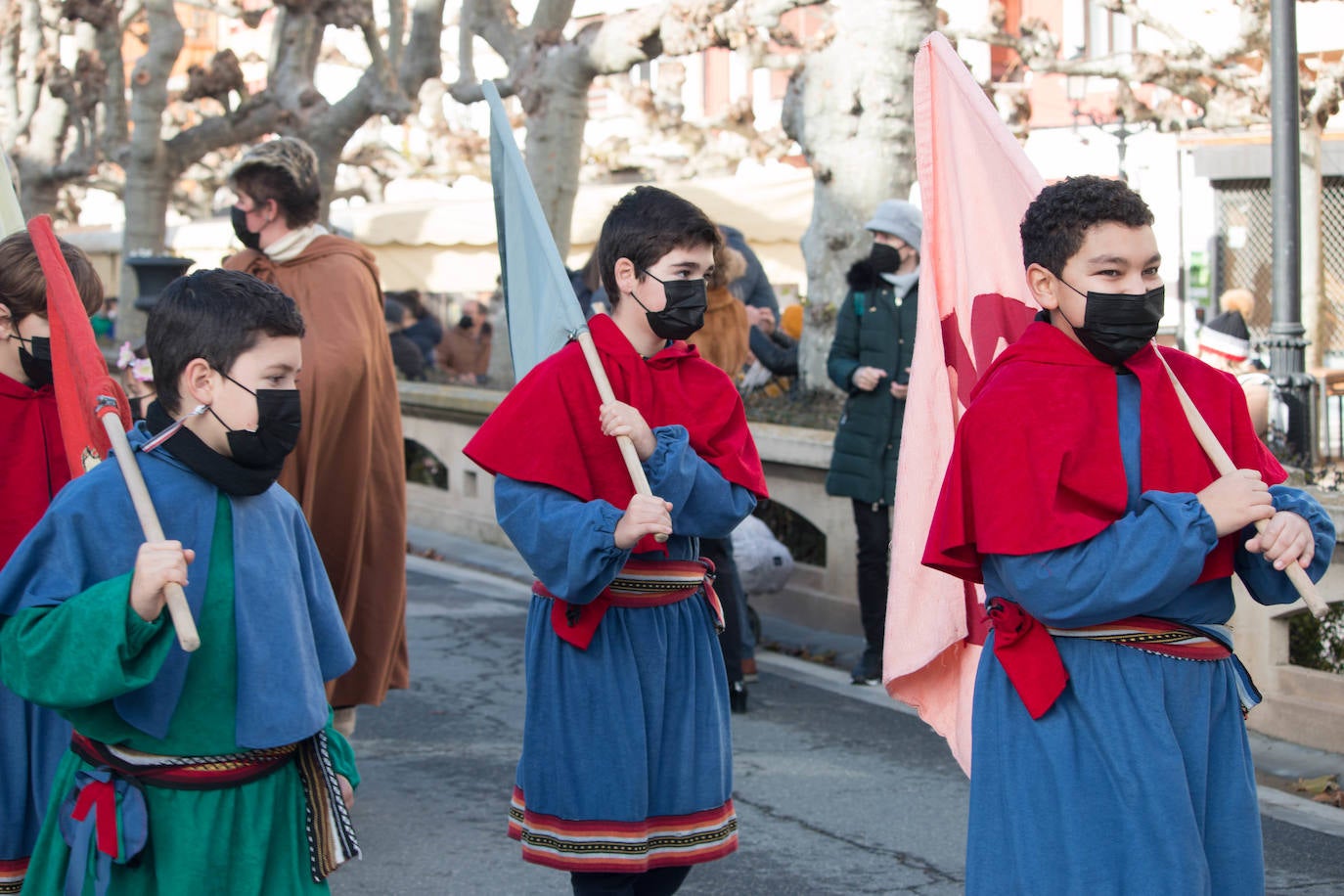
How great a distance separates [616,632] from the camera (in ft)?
12.7

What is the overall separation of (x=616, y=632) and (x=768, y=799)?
2.24 metres

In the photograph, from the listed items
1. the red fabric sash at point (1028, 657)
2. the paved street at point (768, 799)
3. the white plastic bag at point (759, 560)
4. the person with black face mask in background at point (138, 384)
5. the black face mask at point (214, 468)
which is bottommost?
the paved street at point (768, 799)

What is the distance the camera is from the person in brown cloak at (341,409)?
5.44 metres

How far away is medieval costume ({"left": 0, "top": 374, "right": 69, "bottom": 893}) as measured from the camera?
3.76m

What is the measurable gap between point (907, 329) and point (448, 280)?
13983 millimetres

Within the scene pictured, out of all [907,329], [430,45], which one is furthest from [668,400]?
[430,45]

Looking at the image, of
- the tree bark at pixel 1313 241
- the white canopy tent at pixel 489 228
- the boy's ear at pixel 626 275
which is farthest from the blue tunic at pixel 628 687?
the tree bark at pixel 1313 241

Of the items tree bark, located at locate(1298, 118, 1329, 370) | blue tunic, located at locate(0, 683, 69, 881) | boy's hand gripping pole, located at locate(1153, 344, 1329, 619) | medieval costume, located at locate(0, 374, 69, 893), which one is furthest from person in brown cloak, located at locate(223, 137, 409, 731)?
tree bark, located at locate(1298, 118, 1329, 370)

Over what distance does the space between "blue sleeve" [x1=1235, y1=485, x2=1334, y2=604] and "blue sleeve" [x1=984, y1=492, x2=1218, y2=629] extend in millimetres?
167

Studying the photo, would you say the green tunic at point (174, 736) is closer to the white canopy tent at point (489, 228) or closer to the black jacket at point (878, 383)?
the black jacket at point (878, 383)

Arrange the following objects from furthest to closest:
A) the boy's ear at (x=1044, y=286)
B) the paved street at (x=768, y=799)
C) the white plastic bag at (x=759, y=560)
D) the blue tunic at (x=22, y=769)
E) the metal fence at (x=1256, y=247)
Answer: the metal fence at (x=1256, y=247) < the white plastic bag at (x=759, y=560) < the paved street at (x=768, y=799) < the blue tunic at (x=22, y=769) < the boy's ear at (x=1044, y=286)

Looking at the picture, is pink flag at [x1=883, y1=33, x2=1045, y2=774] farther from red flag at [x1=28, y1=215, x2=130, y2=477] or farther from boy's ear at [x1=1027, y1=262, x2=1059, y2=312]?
red flag at [x1=28, y1=215, x2=130, y2=477]

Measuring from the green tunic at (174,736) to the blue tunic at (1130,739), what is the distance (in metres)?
1.26

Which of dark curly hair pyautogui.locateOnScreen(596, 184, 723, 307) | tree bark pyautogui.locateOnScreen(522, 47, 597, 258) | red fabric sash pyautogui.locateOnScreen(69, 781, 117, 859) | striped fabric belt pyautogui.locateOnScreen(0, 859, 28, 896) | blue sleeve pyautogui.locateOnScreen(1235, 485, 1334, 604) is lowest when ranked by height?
striped fabric belt pyautogui.locateOnScreen(0, 859, 28, 896)
